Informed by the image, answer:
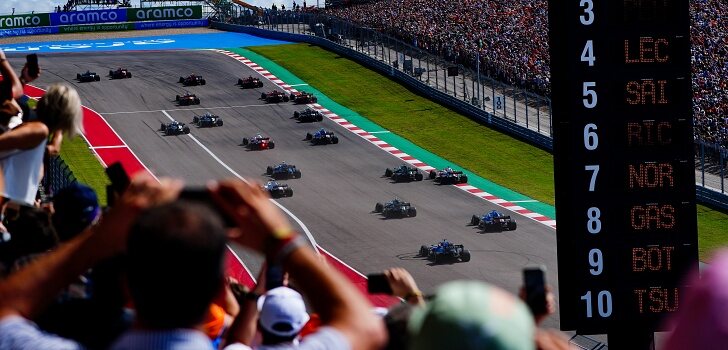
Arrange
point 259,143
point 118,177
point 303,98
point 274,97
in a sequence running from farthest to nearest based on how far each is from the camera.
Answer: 1. point 274,97
2. point 303,98
3. point 259,143
4. point 118,177

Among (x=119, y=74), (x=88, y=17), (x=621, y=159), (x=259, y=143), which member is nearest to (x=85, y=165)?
(x=259, y=143)

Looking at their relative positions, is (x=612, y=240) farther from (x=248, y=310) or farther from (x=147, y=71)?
(x=147, y=71)

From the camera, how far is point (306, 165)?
155 feet

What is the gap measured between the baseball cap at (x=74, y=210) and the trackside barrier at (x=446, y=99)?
121ft

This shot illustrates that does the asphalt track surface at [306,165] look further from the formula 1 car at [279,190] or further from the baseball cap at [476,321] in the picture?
the baseball cap at [476,321]

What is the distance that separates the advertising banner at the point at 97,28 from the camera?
3238 inches

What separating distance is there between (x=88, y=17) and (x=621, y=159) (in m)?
74.7

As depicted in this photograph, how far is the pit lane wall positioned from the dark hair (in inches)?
3156

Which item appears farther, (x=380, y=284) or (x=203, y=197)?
→ (x=380, y=284)

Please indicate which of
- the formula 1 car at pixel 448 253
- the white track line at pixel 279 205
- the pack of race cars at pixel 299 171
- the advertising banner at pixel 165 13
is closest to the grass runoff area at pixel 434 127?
the pack of race cars at pixel 299 171

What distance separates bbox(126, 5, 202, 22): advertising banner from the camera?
8712 cm

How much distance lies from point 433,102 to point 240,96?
9801 mm

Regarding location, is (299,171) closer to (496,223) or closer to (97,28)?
(496,223)

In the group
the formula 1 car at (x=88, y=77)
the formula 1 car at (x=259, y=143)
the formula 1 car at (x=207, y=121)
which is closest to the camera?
the formula 1 car at (x=259, y=143)
